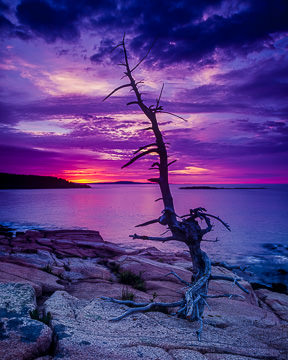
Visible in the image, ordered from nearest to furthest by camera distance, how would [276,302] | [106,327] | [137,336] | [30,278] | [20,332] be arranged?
1. [20,332]
2. [137,336]
3. [106,327]
4. [30,278]
5. [276,302]

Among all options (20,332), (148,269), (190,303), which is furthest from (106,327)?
(148,269)

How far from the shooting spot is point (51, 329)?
16.0 ft

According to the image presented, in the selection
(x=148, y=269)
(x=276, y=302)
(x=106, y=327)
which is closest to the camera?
(x=106, y=327)

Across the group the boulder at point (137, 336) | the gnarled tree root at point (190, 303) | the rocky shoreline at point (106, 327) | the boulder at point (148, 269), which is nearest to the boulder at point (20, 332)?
the rocky shoreline at point (106, 327)

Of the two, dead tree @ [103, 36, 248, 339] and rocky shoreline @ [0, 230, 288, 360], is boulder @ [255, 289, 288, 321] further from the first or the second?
dead tree @ [103, 36, 248, 339]

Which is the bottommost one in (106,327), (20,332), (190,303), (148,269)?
(148,269)

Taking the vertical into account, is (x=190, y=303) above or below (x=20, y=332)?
below

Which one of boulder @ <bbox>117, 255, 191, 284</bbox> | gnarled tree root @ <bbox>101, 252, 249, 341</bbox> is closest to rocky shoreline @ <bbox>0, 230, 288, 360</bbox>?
gnarled tree root @ <bbox>101, 252, 249, 341</bbox>

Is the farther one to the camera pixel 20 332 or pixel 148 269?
pixel 148 269

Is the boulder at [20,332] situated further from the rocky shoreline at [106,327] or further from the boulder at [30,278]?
the boulder at [30,278]

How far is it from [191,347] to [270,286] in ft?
50.6

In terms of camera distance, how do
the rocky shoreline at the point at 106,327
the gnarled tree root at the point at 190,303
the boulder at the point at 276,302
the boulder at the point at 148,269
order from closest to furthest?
1. the rocky shoreline at the point at 106,327
2. the gnarled tree root at the point at 190,303
3. the boulder at the point at 276,302
4. the boulder at the point at 148,269

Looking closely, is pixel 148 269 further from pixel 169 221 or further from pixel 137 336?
pixel 137 336

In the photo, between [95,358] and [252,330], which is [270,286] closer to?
[252,330]
